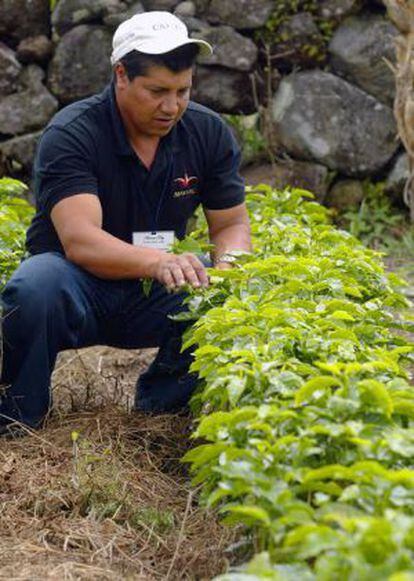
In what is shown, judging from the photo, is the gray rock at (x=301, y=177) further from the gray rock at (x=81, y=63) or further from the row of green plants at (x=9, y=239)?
the row of green plants at (x=9, y=239)

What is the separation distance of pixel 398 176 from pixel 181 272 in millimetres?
3846

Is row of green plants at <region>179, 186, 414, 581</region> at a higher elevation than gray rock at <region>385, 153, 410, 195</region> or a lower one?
higher

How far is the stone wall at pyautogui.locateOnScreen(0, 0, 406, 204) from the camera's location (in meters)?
7.27

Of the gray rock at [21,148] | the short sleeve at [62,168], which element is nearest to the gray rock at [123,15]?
the gray rock at [21,148]

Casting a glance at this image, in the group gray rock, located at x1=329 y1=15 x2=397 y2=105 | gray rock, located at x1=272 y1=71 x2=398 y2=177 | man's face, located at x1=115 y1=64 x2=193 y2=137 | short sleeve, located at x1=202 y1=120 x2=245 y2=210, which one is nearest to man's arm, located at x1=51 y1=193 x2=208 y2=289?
man's face, located at x1=115 y1=64 x2=193 y2=137

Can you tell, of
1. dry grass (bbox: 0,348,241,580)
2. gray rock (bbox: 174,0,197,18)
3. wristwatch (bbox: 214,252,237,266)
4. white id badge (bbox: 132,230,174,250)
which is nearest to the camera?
dry grass (bbox: 0,348,241,580)

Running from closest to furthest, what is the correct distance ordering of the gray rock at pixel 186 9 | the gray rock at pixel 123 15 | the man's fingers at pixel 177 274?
the man's fingers at pixel 177 274 < the gray rock at pixel 123 15 < the gray rock at pixel 186 9

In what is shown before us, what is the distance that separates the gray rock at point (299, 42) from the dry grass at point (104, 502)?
3.41 metres

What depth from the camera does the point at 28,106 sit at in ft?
24.1

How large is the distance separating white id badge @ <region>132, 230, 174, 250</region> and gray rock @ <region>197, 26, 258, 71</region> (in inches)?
120

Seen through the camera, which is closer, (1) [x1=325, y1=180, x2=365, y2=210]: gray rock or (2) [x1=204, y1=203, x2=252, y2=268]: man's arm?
(2) [x1=204, y1=203, x2=252, y2=268]: man's arm

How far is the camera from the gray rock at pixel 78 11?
23.5ft

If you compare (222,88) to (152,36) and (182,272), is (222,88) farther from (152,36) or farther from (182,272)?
(182,272)

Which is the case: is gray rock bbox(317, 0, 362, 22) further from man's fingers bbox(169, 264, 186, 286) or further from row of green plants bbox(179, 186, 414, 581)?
man's fingers bbox(169, 264, 186, 286)
